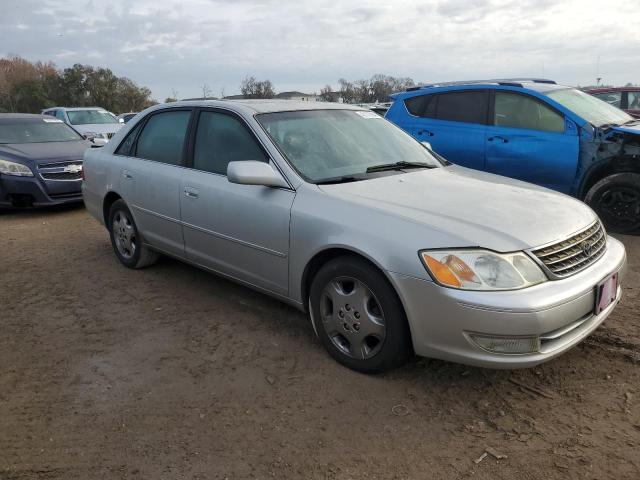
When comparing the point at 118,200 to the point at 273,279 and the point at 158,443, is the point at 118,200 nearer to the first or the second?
the point at 273,279

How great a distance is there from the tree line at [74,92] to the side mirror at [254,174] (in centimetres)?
4373

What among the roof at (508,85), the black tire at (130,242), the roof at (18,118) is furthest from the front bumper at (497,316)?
the roof at (18,118)

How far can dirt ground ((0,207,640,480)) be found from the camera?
2.35 metres

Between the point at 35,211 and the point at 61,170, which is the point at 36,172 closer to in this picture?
the point at 61,170

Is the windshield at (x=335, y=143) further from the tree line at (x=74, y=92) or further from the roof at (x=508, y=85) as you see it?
the tree line at (x=74, y=92)

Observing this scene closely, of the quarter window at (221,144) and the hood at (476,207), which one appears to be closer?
the hood at (476,207)

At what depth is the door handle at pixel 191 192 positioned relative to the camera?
12.9ft

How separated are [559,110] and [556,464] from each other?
14.7 ft

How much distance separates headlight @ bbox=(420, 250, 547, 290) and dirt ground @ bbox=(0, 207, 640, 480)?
2.18ft

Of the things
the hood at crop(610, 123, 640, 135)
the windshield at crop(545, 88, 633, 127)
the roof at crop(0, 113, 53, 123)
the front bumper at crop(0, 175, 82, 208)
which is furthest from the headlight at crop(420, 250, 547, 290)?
the roof at crop(0, 113, 53, 123)

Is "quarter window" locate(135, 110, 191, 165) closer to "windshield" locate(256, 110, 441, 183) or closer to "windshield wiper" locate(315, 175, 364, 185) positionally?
"windshield" locate(256, 110, 441, 183)

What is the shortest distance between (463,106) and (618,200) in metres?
2.07

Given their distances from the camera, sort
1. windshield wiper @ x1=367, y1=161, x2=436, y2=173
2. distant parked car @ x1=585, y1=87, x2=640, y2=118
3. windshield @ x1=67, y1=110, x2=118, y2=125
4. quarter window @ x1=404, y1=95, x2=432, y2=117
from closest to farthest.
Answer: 1. windshield wiper @ x1=367, y1=161, x2=436, y2=173
2. quarter window @ x1=404, y1=95, x2=432, y2=117
3. distant parked car @ x1=585, y1=87, x2=640, y2=118
4. windshield @ x1=67, y1=110, x2=118, y2=125

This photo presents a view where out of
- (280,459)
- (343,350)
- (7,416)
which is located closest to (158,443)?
(280,459)
